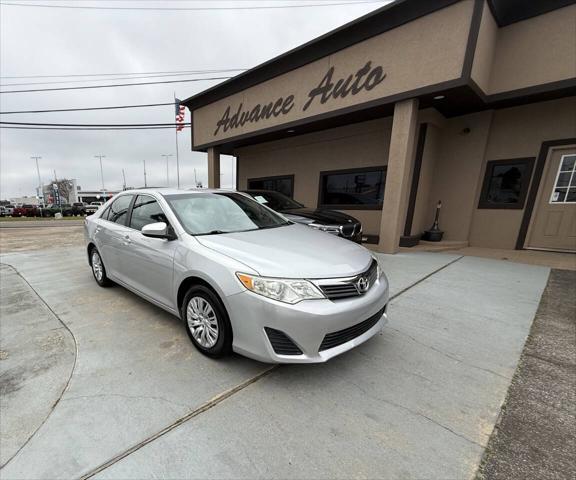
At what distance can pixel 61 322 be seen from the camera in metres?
3.04

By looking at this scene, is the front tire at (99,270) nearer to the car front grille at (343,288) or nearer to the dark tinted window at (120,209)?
the dark tinted window at (120,209)

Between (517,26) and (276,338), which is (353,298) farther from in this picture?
(517,26)

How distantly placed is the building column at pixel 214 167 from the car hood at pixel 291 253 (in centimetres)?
943

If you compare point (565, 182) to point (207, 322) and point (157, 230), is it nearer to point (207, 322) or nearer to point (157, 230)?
point (207, 322)

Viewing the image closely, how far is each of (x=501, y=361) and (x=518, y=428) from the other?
2.62ft

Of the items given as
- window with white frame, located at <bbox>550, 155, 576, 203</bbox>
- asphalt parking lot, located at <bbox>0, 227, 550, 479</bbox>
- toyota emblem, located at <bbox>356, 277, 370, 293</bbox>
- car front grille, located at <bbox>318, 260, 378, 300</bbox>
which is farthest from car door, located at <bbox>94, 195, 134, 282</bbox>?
window with white frame, located at <bbox>550, 155, 576, 203</bbox>

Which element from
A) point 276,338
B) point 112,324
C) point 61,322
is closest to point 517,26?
point 276,338

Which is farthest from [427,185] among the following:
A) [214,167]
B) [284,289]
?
[214,167]

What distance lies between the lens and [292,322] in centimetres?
184

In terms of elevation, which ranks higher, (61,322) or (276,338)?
(276,338)

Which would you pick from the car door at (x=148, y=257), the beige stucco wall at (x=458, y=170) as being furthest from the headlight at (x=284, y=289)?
the beige stucco wall at (x=458, y=170)

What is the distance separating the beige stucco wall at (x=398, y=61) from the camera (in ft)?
16.1

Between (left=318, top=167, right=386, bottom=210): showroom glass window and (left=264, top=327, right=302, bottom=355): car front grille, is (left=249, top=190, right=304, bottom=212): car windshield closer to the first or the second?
(left=318, top=167, right=386, bottom=210): showroom glass window

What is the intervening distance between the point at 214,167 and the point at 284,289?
10.6 m
